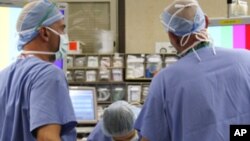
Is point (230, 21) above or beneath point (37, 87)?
above

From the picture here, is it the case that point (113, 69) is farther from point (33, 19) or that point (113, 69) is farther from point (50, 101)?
point (50, 101)

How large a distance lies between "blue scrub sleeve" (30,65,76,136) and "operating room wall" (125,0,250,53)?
3.56 metres

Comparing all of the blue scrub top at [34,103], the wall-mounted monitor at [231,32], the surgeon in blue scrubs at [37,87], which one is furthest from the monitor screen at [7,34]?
the wall-mounted monitor at [231,32]

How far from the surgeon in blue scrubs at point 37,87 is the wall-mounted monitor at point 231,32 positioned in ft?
3.98

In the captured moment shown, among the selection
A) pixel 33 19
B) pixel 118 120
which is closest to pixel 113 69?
pixel 118 120

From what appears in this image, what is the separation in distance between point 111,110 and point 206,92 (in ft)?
2.46

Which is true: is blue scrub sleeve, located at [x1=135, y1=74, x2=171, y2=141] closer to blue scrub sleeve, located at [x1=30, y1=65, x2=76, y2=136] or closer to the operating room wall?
blue scrub sleeve, located at [x1=30, y1=65, x2=76, y2=136]

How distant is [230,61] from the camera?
1708 mm

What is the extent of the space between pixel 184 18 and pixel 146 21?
351 centimetres

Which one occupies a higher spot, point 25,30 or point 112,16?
point 112,16

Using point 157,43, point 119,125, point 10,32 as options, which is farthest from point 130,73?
point 119,125

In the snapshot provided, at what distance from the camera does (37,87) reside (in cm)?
160

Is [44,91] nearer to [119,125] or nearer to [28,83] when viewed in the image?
[28,83]

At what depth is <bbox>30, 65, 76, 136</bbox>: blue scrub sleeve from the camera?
157 cm
